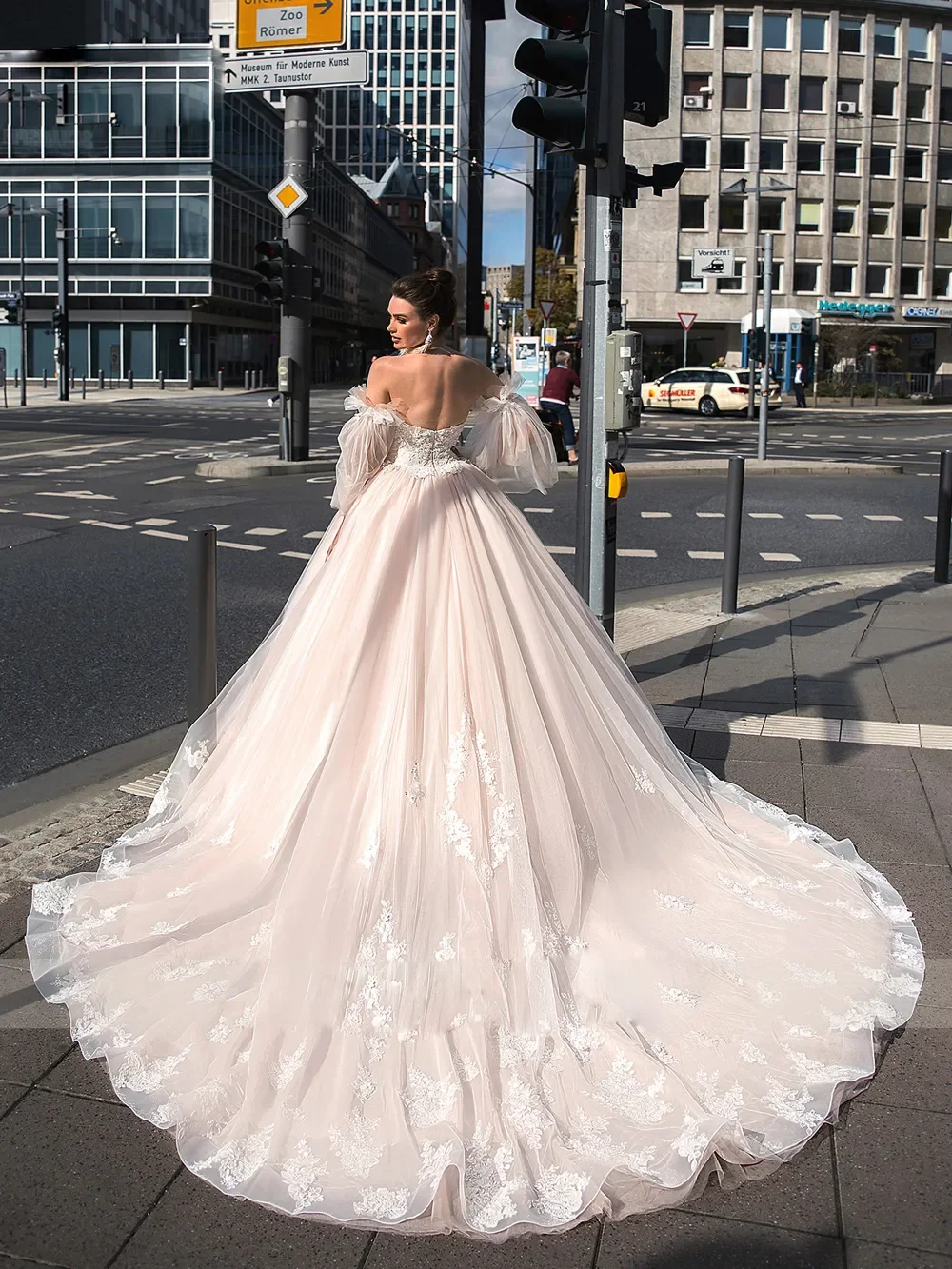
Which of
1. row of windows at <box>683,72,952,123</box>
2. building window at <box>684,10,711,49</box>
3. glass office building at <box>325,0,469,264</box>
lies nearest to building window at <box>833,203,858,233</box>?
row of windows at <box>683,72,952,123</box>

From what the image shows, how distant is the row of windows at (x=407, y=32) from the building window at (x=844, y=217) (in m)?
94.9

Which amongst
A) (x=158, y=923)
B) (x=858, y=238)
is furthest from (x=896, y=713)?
(x=858, y=238)

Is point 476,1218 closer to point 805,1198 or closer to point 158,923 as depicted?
Answer: point 805,1198

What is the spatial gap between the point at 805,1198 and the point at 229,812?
190 cm

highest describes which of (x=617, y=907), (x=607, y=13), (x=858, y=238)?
(x=858, y=238)

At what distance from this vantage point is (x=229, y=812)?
3742 millimetres

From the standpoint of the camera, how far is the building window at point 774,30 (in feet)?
203

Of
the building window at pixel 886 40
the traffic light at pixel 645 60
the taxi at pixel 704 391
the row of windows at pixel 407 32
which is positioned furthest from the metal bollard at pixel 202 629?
the row of windows at pixel 407 32

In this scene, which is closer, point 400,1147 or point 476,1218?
point 476,1218

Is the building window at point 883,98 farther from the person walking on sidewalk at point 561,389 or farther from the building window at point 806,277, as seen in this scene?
the person walking on sidewalk at point 561,389

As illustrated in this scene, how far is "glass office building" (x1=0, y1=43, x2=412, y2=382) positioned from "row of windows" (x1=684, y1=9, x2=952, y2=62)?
21.0m

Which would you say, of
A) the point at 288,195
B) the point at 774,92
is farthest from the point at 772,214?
the point at 288,195

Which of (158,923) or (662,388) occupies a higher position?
(662,388)

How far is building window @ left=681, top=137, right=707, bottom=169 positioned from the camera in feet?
204
